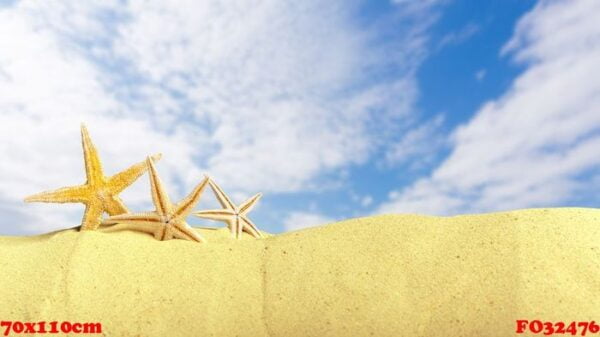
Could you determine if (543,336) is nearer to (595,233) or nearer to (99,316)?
(595,233)

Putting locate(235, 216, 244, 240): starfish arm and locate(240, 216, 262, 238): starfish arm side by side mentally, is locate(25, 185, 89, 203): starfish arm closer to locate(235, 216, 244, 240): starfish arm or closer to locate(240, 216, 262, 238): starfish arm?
locate(235, 216, 244, 240): starfish arm

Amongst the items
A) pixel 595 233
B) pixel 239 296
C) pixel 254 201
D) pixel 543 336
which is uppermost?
pixel 254 201

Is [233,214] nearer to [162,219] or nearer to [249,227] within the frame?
[249,227]

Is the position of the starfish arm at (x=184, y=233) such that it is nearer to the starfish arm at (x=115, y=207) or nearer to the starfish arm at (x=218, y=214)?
the starfish arm at (x=115, y=207)

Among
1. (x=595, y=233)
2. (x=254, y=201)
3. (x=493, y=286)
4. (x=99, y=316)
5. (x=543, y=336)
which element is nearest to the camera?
(x=543, y=336)

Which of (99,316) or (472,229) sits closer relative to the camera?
(99,316)

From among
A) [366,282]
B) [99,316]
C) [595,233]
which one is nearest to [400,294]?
[366,282]

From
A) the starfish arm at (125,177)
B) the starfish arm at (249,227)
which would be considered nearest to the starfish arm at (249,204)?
the starfish arm at (249,227)

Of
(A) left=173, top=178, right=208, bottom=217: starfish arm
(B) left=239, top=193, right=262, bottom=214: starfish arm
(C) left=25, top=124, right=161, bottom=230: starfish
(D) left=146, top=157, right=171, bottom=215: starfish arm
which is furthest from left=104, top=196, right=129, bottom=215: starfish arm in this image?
(B) left=239, top=193, right=262, bottom=214: starfish arm
